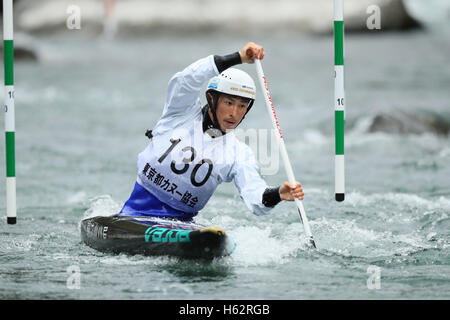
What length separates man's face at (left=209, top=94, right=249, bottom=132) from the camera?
274 inches

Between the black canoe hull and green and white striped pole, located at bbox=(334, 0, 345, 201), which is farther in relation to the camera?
green and white striped pole, located at bbox=(334, 0, 345, 201)

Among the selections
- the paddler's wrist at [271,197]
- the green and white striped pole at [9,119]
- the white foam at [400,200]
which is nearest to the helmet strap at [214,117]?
the paddler's wrist at [271,197]

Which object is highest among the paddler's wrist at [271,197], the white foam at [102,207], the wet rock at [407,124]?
the wet rock at [407,124]

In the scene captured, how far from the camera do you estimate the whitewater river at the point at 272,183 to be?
6316mm

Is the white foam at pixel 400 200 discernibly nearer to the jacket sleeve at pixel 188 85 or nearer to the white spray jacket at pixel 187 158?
the white spray jacket at pixel 187 158

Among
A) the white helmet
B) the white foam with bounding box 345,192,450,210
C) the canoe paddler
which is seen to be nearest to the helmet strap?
the canoe paddler

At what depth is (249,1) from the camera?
109 feet

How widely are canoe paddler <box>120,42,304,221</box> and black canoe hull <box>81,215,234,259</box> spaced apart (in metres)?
0.26

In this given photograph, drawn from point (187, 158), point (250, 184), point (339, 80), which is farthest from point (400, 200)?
point (187, 158)

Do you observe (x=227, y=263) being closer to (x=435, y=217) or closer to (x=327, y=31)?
(x=435, y=217)

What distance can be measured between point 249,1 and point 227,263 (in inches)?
1083

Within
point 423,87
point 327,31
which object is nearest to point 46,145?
point 423,87

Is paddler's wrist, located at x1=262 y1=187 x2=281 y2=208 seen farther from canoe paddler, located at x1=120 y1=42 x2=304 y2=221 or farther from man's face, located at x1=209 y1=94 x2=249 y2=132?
man's face, located at x1=209 y1=94 x2=249 y2=132
